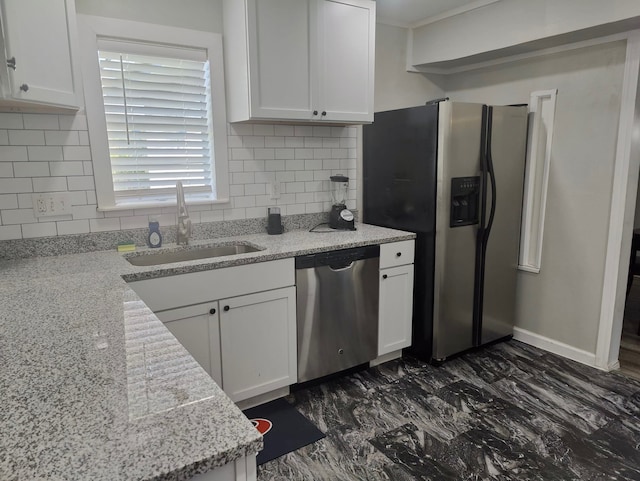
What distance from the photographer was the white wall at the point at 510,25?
95.0 inches

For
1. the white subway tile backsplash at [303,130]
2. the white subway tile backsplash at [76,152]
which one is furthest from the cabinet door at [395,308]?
the white subway tile backsplash at [76,152]

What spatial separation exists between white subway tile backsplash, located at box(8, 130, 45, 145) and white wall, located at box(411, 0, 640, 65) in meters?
2.60

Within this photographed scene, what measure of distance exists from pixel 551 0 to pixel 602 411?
7.74 feet

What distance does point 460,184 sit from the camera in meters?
2.80

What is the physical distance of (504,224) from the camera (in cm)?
309

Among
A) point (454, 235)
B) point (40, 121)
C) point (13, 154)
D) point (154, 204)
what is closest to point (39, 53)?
point (40, 121)

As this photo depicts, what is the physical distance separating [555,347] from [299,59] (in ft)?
8.53

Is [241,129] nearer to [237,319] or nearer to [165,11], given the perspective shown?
[165,11]

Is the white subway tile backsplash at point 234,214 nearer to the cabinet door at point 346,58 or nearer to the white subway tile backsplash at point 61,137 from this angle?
the cabinet door at point 346,58

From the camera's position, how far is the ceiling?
2.92 m

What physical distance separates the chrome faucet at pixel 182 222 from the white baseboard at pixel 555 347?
251 cm

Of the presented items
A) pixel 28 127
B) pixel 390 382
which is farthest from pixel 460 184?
pixel 28 127

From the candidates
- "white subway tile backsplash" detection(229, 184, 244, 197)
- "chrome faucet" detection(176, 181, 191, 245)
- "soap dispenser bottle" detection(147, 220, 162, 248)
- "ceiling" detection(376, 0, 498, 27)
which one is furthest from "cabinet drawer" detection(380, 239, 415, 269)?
"ceiling" detection(376, 0, 498, 27)

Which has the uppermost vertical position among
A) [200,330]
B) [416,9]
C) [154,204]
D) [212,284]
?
[416,9]
